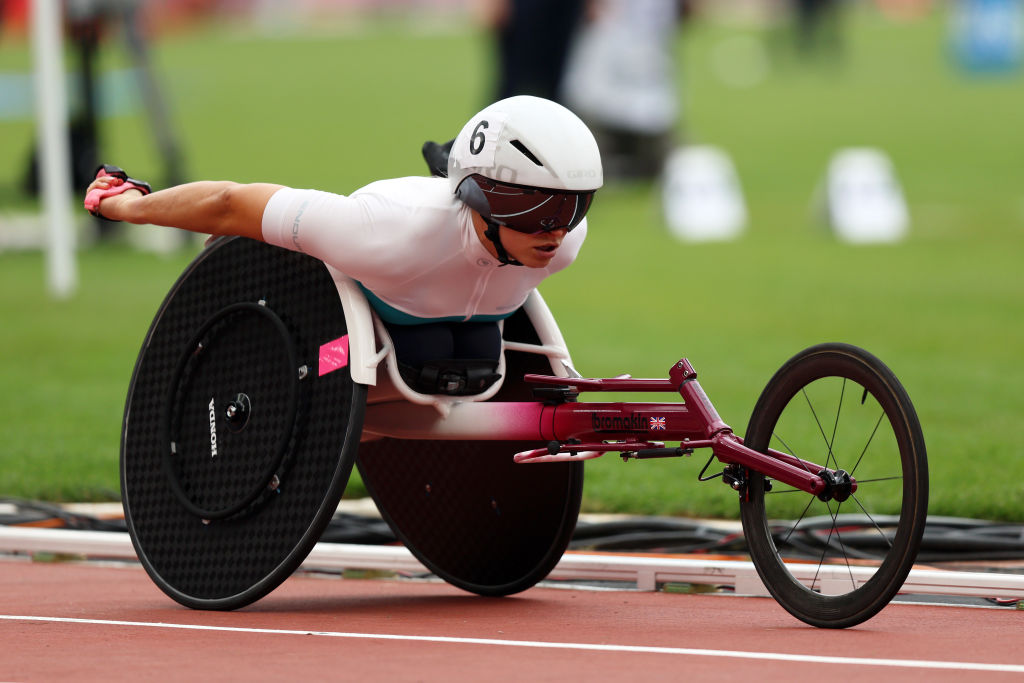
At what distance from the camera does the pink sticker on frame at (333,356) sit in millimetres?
6070

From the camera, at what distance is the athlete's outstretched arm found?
6219 millimetres

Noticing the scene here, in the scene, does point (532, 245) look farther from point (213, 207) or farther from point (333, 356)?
point (213, 207)

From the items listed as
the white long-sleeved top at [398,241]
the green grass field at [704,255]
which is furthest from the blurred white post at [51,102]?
the white long-sleeved top at [398,241]

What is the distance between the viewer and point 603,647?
17.8 ft

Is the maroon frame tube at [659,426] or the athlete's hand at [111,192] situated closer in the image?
the maroon frame tube at [659,426]

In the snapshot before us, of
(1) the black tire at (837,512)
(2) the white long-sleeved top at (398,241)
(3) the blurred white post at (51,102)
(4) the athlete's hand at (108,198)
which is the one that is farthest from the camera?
(3) the blurred white post at (51,102)

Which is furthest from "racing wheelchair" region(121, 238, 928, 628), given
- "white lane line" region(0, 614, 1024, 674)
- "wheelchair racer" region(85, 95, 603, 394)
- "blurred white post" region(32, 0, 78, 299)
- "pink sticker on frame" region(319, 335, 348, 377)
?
"blurred white post" region(32, 0, 78, 299)

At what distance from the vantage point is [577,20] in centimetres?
2842

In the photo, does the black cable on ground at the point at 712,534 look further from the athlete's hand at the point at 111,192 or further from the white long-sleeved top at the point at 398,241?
the athlete's hand at the point at 111,192

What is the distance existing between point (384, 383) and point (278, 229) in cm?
67

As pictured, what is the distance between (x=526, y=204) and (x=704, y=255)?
15900mm

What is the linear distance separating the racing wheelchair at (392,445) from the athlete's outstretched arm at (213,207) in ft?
0.78

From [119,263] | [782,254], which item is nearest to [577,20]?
[782,254]

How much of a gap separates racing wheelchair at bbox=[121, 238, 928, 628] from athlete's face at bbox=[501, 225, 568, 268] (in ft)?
1.67
